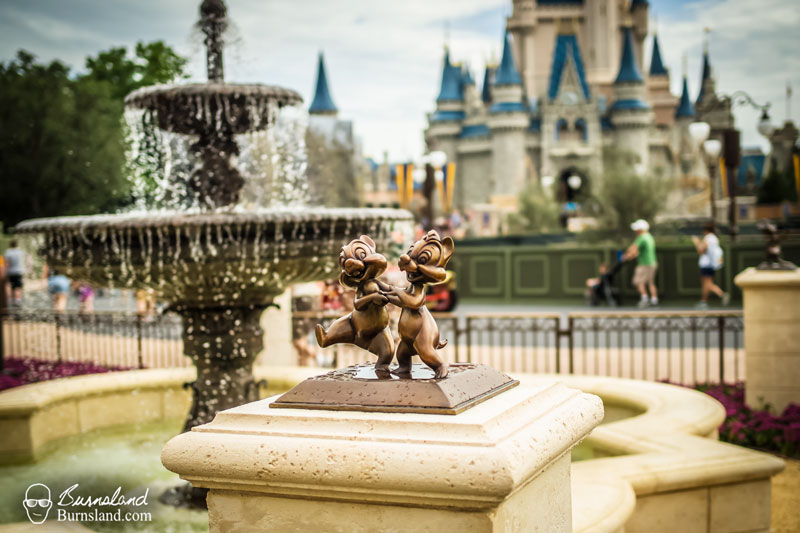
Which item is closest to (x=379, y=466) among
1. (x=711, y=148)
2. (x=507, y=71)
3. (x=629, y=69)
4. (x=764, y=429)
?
(x=764, y=429)

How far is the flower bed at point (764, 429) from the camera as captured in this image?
277 inches

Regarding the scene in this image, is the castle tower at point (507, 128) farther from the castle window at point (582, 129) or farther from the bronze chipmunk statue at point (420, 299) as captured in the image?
the bronze chipmunk statue at point (420, 299)

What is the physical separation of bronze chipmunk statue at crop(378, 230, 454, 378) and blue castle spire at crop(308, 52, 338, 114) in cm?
6970

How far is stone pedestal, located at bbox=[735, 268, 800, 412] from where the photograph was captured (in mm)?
7539

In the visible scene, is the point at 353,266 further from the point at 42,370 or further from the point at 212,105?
the point at 42,370

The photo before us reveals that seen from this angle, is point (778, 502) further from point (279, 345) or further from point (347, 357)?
point (347, 357)

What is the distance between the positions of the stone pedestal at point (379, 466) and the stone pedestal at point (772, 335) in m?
5.92

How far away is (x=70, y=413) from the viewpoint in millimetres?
7188


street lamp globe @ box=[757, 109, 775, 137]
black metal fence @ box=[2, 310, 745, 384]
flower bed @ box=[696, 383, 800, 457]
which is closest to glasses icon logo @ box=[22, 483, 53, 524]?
black metal fence @ box=[2, 310, 745, 384]

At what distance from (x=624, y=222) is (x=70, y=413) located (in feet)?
76.3

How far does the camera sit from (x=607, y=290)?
22.4 metres

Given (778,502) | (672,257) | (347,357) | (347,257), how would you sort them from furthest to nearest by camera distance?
(672,257) → (347,357) → (778,502) → (347,257)

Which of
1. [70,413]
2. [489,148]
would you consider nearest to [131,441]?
[70,413]

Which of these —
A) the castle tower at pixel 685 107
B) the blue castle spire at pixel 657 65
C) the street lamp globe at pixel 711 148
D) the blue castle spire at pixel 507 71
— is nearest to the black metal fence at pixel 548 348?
the street lamp globe at pixel 711 148
